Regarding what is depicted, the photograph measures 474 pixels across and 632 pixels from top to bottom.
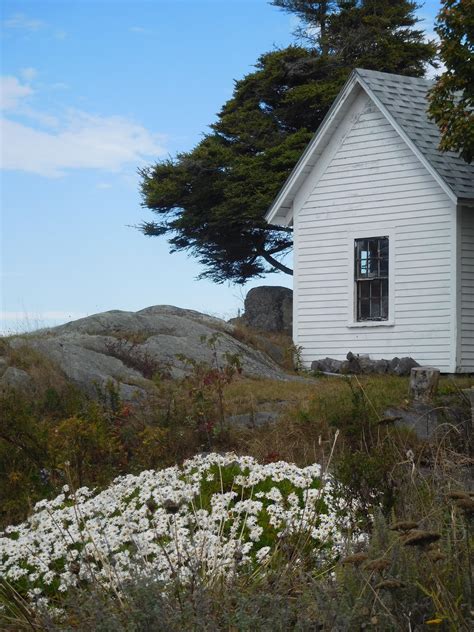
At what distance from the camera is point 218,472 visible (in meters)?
7.34

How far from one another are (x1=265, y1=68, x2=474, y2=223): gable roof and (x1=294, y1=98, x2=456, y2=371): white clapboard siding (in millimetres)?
273

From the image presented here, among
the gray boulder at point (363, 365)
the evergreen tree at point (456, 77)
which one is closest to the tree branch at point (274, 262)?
the gray boulder at point (363, 365)

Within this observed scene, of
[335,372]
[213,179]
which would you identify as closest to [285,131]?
[213,179]

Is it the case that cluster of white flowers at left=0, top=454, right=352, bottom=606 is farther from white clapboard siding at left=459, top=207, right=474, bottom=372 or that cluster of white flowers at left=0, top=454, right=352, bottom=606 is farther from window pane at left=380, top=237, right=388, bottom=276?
window pane at left=380, top=237, right=388, bottom=276

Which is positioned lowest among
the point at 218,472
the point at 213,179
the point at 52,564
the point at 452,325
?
the point at 52,564

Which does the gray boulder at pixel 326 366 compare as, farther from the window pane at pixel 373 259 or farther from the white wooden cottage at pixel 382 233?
the window pane at pixel 373 259

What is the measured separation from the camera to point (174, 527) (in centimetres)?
573

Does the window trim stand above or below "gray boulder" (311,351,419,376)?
above

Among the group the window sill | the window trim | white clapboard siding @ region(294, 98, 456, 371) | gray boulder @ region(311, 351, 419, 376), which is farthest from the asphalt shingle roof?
gray boulder @ region(311, 351, 419, 376)

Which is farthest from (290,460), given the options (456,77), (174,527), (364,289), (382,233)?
(364,289)

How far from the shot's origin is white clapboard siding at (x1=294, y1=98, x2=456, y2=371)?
714 inches

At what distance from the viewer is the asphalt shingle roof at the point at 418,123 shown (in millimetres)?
17938

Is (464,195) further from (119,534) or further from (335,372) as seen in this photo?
(119,534)

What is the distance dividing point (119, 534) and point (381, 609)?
233cm
